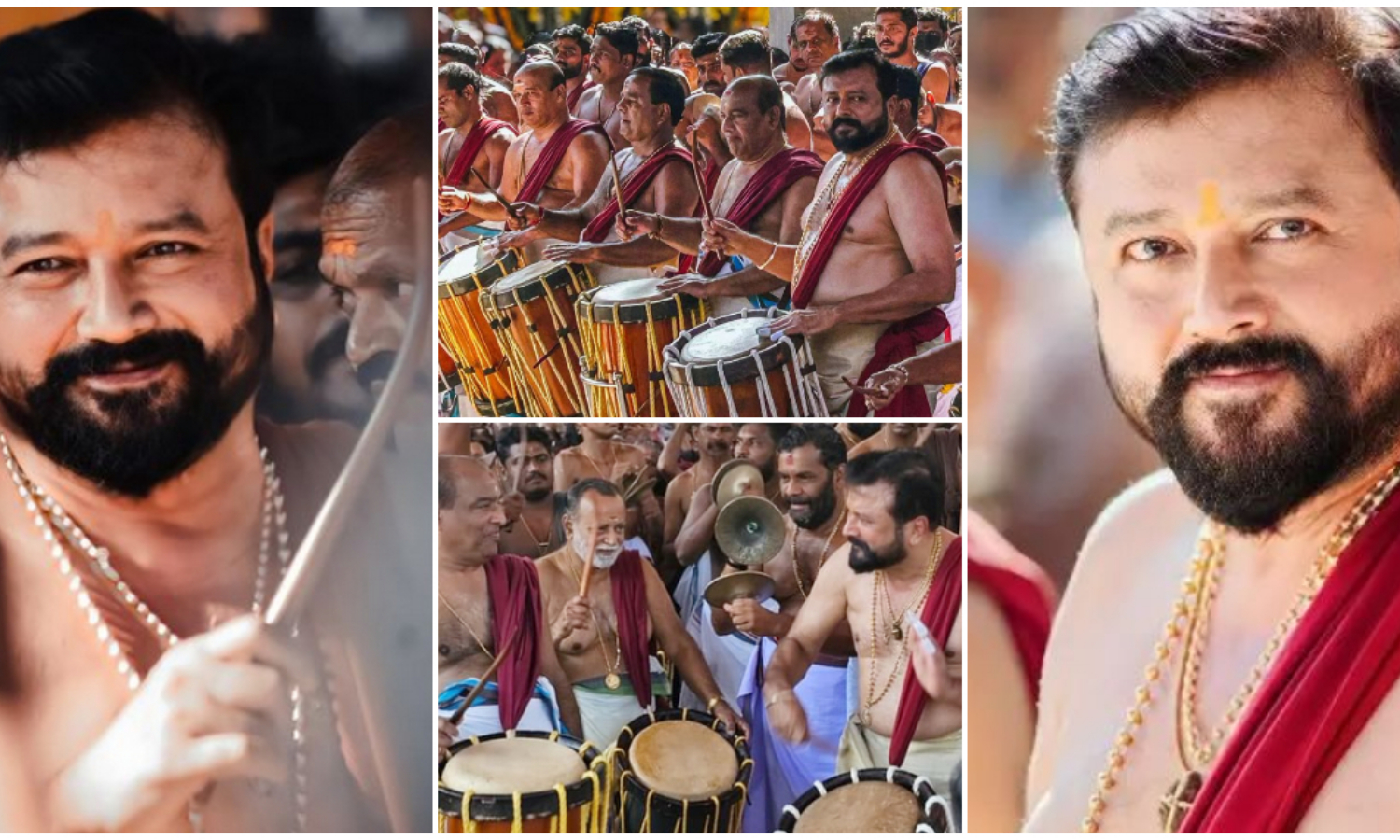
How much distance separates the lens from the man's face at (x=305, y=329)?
138 inches

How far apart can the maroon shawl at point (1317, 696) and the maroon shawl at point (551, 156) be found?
1.80 m

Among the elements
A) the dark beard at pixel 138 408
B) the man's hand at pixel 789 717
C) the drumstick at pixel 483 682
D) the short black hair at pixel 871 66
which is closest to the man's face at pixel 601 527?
the drumstick at pixel 483 682

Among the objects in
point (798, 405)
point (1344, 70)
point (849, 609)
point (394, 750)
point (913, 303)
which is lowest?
point (394, 750)

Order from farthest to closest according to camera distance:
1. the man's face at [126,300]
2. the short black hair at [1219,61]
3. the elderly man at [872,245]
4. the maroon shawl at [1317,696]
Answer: the elderly man at [872,245] → the man's face at [126,300] → the short black hair at [1219,61] → the maroon shawl at [1317,696]

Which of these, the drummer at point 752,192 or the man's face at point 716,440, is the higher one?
the drummer at point 752,192

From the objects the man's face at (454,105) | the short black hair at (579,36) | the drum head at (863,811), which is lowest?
the drum head at (863,811)

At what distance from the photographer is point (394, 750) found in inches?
139

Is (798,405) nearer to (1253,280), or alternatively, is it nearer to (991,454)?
(991,454)

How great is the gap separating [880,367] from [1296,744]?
3.67 ft

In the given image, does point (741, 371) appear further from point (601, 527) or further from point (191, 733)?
point (191, 733)

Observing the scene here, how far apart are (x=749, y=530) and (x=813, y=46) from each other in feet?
3.45

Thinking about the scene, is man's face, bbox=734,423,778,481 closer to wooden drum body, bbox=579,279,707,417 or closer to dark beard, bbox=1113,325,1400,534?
wooden drum body, bbox=579,279,707,417

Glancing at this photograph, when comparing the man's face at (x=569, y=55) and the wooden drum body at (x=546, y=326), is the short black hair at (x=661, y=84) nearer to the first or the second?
the man's face at (x=569, y=55)

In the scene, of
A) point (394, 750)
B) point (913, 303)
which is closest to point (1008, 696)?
point (913, 303)
